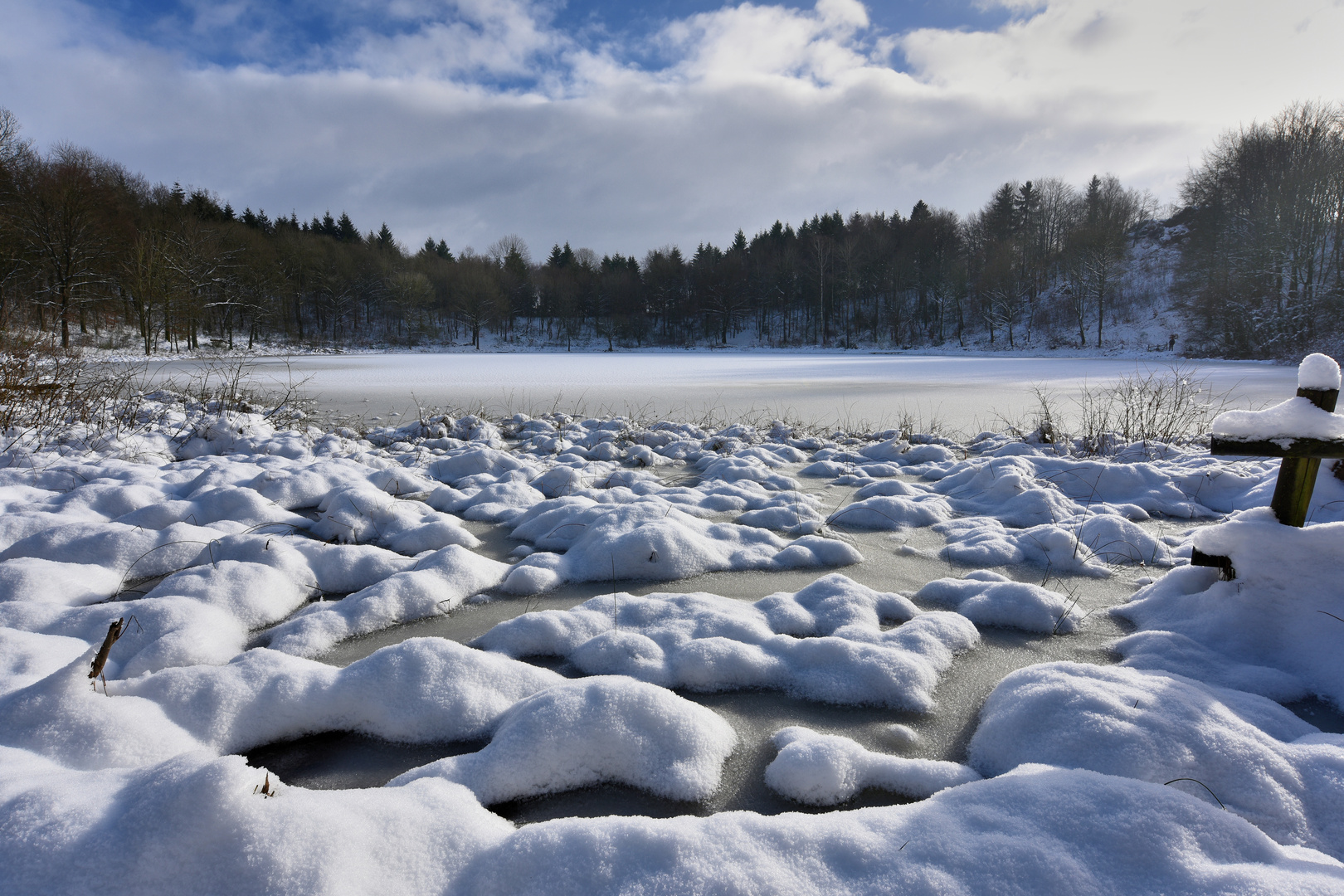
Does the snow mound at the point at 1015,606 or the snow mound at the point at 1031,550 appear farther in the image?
the snow mound at the point at 1031,550

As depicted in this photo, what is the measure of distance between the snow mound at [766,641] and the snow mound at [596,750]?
1.11ft

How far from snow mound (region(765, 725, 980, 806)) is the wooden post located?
5.14 ft

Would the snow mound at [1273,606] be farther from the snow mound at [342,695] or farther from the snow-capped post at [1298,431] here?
the snow mound at [342,695]

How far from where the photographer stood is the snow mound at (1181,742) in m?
1.15

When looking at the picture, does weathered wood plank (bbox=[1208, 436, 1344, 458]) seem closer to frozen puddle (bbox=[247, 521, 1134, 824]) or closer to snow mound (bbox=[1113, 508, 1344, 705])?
snow mound (bbox=[1113, 508, 1344, 705])

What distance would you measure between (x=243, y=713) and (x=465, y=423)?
4681 mm

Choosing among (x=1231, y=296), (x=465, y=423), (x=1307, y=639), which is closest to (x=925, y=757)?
(x=1307, y=639)

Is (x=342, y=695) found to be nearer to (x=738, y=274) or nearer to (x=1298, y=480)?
(x=1298, y=480)

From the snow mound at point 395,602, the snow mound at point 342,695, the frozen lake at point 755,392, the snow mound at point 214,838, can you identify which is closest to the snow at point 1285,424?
the snow mound at point 342,695

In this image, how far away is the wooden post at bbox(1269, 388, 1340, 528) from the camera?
180cm

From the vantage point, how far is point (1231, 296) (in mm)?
23469

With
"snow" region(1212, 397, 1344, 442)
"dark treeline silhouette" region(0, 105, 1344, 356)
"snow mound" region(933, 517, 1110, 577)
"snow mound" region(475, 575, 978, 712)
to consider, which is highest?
"dark treeline silhouette" region(0, 105, 1344, 356)

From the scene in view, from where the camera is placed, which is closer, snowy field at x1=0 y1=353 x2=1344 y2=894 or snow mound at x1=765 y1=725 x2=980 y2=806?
snowy field at x1=0 y1=353 x2=1344 y2=894

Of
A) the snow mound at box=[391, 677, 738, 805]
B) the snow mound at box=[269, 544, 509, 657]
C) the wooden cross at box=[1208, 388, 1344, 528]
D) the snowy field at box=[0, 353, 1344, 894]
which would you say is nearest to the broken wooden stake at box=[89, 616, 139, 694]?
the snowy field at box=[0, 353, 1344, 894]
